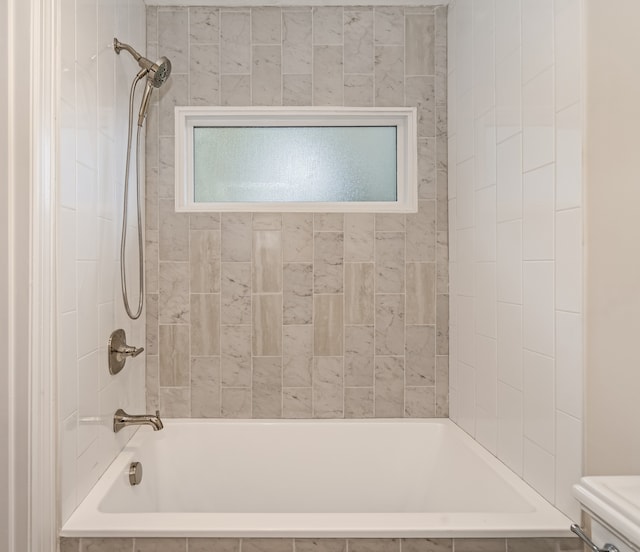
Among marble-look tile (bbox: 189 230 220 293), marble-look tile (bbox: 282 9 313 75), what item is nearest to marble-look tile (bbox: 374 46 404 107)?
marble-look tile (bbox: 282 9 313 75)

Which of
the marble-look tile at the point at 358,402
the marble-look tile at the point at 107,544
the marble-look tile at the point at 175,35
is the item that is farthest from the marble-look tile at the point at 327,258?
the marble-look tile at the point at 107,544

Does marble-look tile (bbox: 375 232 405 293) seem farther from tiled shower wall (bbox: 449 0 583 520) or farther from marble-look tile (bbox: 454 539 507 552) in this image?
marble-look tile (bbox: 454 539 507 552)

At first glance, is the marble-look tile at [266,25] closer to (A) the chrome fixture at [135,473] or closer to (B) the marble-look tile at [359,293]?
(B) the marble-look tile at [359,293]

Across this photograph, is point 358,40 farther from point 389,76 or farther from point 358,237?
point 358,237

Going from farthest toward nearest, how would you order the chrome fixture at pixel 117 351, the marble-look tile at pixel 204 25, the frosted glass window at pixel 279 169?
the frosted glass window at pixel 279 169 → the marble-look tile at pixel 204 25 → the chrome fixture at pixel 117 351

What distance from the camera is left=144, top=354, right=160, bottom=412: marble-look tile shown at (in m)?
2.27

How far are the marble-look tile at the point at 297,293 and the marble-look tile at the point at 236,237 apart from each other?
192 millimetres

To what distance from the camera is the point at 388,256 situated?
2.28 metres

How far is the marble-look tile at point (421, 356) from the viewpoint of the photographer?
7.54 ft

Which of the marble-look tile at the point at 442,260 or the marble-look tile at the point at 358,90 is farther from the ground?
the marble-look tile at the point at 358,90

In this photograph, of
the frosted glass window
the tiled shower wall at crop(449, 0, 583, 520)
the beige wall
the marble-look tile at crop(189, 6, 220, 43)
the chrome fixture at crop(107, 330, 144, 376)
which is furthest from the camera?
the frosted glass window

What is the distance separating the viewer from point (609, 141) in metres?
1.25

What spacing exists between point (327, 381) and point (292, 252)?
59cm

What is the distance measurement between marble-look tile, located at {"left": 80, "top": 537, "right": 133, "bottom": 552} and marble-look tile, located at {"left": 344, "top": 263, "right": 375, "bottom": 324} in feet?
4.00
